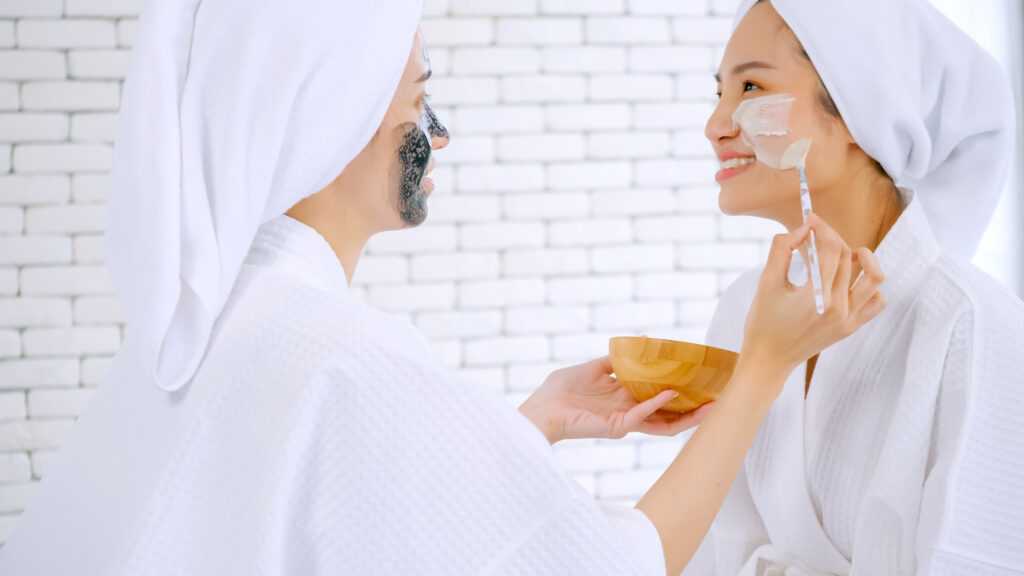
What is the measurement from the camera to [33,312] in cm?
245

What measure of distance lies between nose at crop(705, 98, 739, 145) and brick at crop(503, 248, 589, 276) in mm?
1313

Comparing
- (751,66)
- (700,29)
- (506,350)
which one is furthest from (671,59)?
(751,66)

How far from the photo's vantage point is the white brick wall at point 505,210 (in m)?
2.44

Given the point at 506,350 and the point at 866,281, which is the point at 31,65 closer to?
the point at 506,350

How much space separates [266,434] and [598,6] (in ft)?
6.84

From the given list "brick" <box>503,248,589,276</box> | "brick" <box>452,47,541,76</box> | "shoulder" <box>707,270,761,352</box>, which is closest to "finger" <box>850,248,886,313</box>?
"shoulder" <box>707,270,761,352</box>

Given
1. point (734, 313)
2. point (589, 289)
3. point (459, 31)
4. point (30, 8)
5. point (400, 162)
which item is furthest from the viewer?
point (589, 289)

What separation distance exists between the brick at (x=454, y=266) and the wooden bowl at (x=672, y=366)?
1.41 meters

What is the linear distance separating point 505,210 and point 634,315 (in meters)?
0.51

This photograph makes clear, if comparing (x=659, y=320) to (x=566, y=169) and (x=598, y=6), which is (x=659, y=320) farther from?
(x=598, y=6)

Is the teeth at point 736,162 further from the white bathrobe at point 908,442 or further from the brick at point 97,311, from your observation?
the brick at point 97,311

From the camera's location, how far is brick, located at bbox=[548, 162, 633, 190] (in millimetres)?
2639

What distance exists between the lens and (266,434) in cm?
84

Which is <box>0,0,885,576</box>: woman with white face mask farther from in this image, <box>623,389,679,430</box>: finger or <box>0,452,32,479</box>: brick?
<box>0,452,32,479</box>: brick
